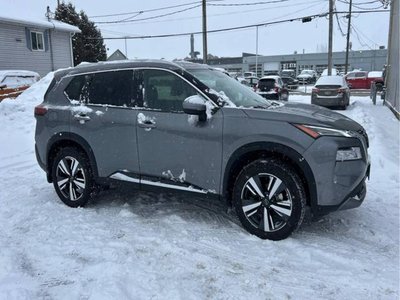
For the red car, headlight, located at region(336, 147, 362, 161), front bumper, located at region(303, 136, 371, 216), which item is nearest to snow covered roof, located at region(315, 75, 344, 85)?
headlight, located at region(336, 147, 362, 161)

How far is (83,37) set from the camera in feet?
121

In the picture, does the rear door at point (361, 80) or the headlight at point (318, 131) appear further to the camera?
the rear door at point (361, 80)

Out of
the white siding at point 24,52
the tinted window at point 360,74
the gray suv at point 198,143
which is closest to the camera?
the gray suv at point 198,143

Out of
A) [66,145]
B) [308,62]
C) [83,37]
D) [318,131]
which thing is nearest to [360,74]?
[83,37]

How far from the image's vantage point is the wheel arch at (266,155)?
151 inches

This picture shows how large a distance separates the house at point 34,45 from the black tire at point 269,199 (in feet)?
68.6

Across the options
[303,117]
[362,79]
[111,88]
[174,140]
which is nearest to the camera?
[303,117]

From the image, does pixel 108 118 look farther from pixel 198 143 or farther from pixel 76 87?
pixel 198 143

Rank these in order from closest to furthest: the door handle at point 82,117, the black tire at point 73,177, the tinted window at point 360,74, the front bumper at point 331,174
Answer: the front bumper at point 331,174
the door handle at point 82,117
the black tire at point 73,177
the tinted window at point 360,74

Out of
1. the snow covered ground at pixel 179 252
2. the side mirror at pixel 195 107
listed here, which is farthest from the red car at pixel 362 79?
the side mirror at pixel 195 107

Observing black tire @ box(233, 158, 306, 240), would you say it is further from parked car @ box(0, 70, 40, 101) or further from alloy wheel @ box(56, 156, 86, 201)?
parked car @ box(0, 70, 40, 101)

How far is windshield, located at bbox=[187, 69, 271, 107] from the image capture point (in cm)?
454

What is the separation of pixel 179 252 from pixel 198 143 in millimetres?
1122

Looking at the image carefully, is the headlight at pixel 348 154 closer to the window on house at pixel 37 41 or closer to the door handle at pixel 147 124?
the door handle at pixel 147 124
